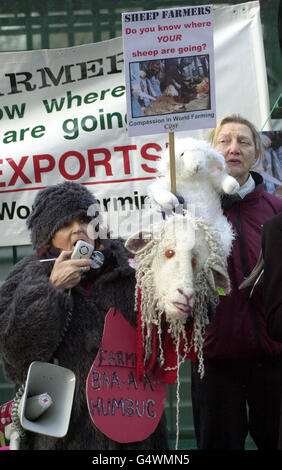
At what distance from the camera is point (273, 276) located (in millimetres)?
2457

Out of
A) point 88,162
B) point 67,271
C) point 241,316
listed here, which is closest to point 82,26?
point 88,162

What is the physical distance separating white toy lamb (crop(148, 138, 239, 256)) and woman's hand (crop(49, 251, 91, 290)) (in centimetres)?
38

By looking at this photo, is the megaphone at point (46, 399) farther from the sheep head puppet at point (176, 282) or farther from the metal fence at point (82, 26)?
the metal fence at point (82, 26)

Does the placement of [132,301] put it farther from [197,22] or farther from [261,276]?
[197,22]

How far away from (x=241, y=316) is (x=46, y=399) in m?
0.91

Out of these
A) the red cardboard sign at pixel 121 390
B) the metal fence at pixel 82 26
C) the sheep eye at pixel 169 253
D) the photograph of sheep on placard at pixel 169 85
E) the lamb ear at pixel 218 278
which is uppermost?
the metal fence at pixel 82 26

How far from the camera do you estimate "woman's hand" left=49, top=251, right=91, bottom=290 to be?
104 inches

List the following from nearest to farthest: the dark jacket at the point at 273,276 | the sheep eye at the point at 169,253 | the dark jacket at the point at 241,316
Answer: the dark jacket at the point at 273,276 < the sheep eye at the point at 169,253 < the dark jacket at the point at 241,316

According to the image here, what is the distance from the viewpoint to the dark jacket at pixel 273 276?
8.01 ft

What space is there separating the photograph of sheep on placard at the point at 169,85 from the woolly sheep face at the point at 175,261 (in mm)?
467

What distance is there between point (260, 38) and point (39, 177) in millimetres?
1540

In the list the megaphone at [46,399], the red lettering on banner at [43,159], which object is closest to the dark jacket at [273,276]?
the megaphone at [46,399]

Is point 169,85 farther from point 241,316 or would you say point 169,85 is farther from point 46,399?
point 46,399

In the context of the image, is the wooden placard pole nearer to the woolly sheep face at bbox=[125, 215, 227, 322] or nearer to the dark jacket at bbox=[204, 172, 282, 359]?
the woolly sheep face at bbox=[125, 215, 227, 322]
